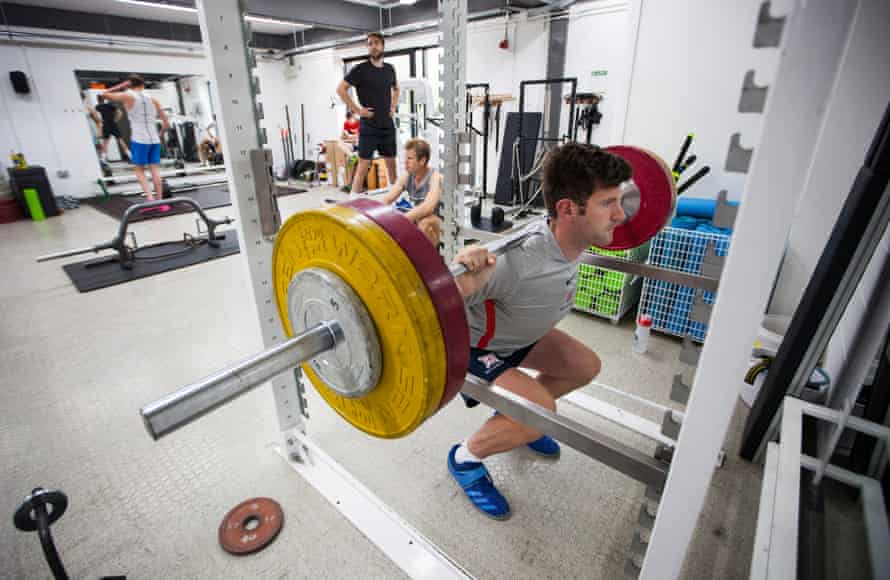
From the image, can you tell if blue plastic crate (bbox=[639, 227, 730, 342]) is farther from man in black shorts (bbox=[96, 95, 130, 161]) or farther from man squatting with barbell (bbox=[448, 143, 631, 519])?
man in black shorts (bbox=[96, 95, 130, 161])

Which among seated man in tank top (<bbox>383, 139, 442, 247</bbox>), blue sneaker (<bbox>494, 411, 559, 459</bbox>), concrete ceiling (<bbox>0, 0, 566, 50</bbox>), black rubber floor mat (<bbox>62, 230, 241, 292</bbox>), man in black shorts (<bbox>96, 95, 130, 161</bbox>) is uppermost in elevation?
concrete ceiling (<bbox>0, 0, 566, 50</bbox>)

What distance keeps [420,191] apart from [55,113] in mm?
7186

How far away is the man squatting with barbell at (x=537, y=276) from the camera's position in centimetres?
122

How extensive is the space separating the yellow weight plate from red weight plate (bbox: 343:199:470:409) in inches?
0.4

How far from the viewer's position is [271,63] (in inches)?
375

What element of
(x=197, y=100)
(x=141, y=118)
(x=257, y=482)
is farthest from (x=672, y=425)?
(x=197, y=100)

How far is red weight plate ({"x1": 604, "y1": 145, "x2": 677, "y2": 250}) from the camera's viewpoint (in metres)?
1.58

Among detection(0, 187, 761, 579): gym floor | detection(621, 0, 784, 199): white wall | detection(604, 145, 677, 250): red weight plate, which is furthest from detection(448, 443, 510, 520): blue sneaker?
detection(621, 0, 784, 199): white wall

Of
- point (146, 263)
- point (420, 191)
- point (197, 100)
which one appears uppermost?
point (197, 100)

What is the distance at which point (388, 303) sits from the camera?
73 centimetres

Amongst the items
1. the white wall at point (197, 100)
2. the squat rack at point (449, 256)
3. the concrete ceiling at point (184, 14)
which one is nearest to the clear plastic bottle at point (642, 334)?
the squat rack at point (449, 256)

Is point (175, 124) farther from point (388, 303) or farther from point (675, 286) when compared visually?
point (388, 303)

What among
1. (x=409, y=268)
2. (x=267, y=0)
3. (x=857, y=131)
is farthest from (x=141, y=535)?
(x=267, y=0)

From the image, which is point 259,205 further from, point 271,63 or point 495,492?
point 271,63
